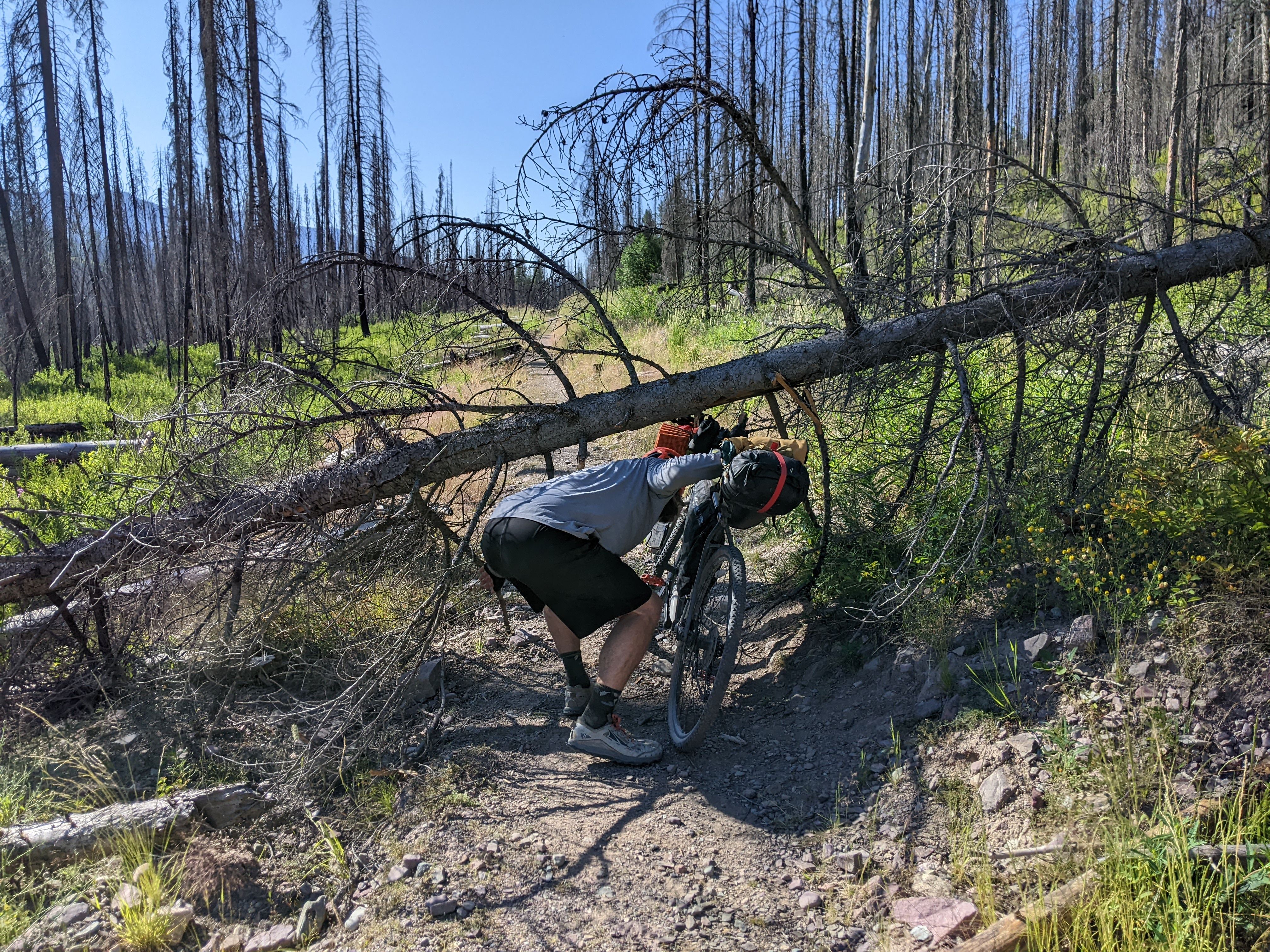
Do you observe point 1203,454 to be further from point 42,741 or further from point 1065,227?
point 42,741

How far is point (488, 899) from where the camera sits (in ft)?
9.04

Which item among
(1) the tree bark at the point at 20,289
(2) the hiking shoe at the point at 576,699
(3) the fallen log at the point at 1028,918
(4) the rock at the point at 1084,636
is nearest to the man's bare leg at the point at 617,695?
(2) the hiking shoe at the point at 576,699

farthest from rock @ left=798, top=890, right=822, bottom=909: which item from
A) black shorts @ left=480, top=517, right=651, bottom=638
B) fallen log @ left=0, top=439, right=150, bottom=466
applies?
fallen log @ left=0, top=439, right=150, bottom=466

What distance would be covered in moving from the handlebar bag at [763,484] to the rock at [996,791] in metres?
1.33

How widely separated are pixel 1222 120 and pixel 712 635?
19.7 metres

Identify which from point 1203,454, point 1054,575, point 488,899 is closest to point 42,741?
point 488,899

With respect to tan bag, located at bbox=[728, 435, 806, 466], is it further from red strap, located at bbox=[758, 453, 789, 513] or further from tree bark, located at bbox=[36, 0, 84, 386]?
tree bark, located at bbox=[36, 0, 84, 386]

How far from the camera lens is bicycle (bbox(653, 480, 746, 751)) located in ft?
11.5

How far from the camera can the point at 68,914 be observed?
2.70 m

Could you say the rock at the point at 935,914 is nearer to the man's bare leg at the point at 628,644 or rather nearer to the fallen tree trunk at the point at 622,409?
the man's bare leg at the point at 628,644

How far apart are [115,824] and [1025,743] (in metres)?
3.62

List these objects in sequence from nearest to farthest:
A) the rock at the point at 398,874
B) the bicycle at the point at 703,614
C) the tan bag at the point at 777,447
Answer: the rock at the point at 398,874 < the bicycle at the point at 703,614 < the tan bag at the point at 777,447

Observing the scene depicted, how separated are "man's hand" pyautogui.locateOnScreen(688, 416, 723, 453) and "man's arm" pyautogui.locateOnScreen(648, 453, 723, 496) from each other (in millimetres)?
294

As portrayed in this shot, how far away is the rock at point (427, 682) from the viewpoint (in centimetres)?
436
